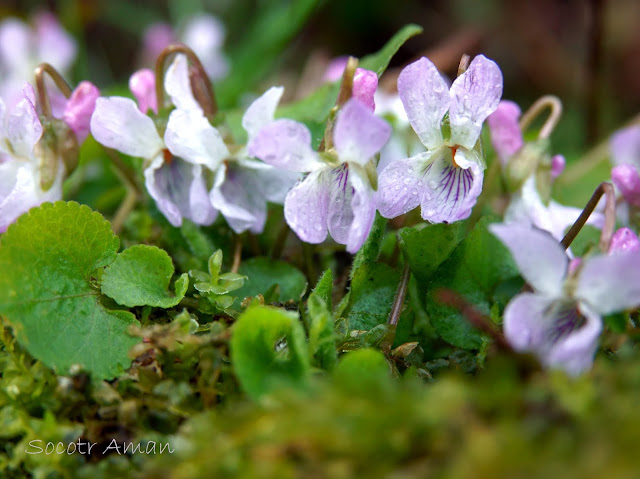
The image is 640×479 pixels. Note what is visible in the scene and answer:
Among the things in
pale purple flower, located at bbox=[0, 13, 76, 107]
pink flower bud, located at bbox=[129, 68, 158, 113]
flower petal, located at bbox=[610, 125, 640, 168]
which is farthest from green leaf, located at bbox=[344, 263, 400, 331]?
pale purple flower, located at bbox=[0, 13, 76, 107]

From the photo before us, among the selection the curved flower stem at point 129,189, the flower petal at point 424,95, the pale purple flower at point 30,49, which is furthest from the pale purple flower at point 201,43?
the flower petal at point 424,95

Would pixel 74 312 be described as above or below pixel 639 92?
above

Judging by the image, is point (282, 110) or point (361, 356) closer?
point (361, 356)

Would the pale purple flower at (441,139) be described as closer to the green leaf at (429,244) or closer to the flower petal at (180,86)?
the green leaf at (429,244)

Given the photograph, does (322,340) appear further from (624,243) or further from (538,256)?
(624,243)

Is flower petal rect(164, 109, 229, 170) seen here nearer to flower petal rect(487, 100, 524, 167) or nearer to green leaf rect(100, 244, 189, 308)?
green leaf rect(100, 244, 189, 308)

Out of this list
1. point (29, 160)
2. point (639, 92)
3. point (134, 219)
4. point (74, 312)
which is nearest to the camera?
point (74, 312)

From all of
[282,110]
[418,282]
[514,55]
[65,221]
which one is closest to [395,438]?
[418,282]

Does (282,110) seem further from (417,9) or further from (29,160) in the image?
(417,9)
